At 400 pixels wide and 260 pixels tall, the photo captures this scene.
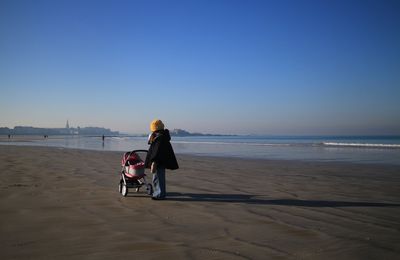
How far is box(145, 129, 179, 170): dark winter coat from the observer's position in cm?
770

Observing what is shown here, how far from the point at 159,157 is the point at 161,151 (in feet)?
0.48

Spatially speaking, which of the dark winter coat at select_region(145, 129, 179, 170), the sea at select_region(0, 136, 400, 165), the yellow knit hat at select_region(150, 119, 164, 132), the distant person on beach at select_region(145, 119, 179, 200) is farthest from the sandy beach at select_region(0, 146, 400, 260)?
the sea at select_region(0, 136, 400, 165)

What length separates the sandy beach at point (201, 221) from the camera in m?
4.29

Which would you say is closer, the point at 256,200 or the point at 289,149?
the point at 256,200

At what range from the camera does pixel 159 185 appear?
766 cm

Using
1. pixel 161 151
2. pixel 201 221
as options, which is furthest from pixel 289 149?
pixel 201 221

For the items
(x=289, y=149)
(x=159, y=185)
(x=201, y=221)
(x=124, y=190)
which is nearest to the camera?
(x=201, y=221)

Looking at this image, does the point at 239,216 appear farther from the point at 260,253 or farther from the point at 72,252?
the point at 72,252

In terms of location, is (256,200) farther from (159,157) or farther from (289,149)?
(289,149)

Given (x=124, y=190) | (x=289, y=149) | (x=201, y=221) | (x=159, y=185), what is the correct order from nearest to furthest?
(x=201, y=221)
(x=159, y=185)
(x=124, y=190)
(x=289, y=149)

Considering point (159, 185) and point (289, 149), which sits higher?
point (159, 185)

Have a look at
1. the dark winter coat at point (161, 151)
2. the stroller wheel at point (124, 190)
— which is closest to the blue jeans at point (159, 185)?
the dark winter coat at point (161, 151)

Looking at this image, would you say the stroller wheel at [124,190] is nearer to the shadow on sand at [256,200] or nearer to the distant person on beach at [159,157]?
the distant person on beach at [159,157]

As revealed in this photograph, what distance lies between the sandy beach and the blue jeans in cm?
25
